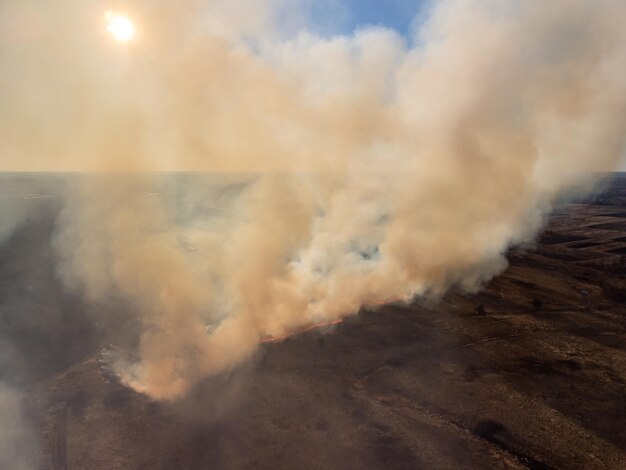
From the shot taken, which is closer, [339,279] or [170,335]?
[170,335]

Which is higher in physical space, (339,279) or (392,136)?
(392,136)

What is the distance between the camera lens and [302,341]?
1838cm

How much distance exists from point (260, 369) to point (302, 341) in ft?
9.90

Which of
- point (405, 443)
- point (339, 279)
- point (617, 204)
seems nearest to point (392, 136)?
point (339, 279)

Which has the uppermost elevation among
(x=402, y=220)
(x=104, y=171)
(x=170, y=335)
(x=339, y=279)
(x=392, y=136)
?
(x=392, y=136)

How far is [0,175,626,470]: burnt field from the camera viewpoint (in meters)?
11.6

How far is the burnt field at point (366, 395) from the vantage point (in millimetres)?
11562

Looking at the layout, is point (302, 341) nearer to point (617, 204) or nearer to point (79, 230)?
point (79, 230)

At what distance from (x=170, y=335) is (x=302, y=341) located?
598cm

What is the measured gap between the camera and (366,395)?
14352 millimetres

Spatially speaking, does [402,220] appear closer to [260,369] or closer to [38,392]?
[260,369]

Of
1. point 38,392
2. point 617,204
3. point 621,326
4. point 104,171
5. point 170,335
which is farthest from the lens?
point 617,204

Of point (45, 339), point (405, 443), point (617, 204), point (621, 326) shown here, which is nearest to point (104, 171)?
point (45, 339)

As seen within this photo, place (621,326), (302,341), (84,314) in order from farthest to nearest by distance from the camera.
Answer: (84,314) < (621,326) < (302,341)
